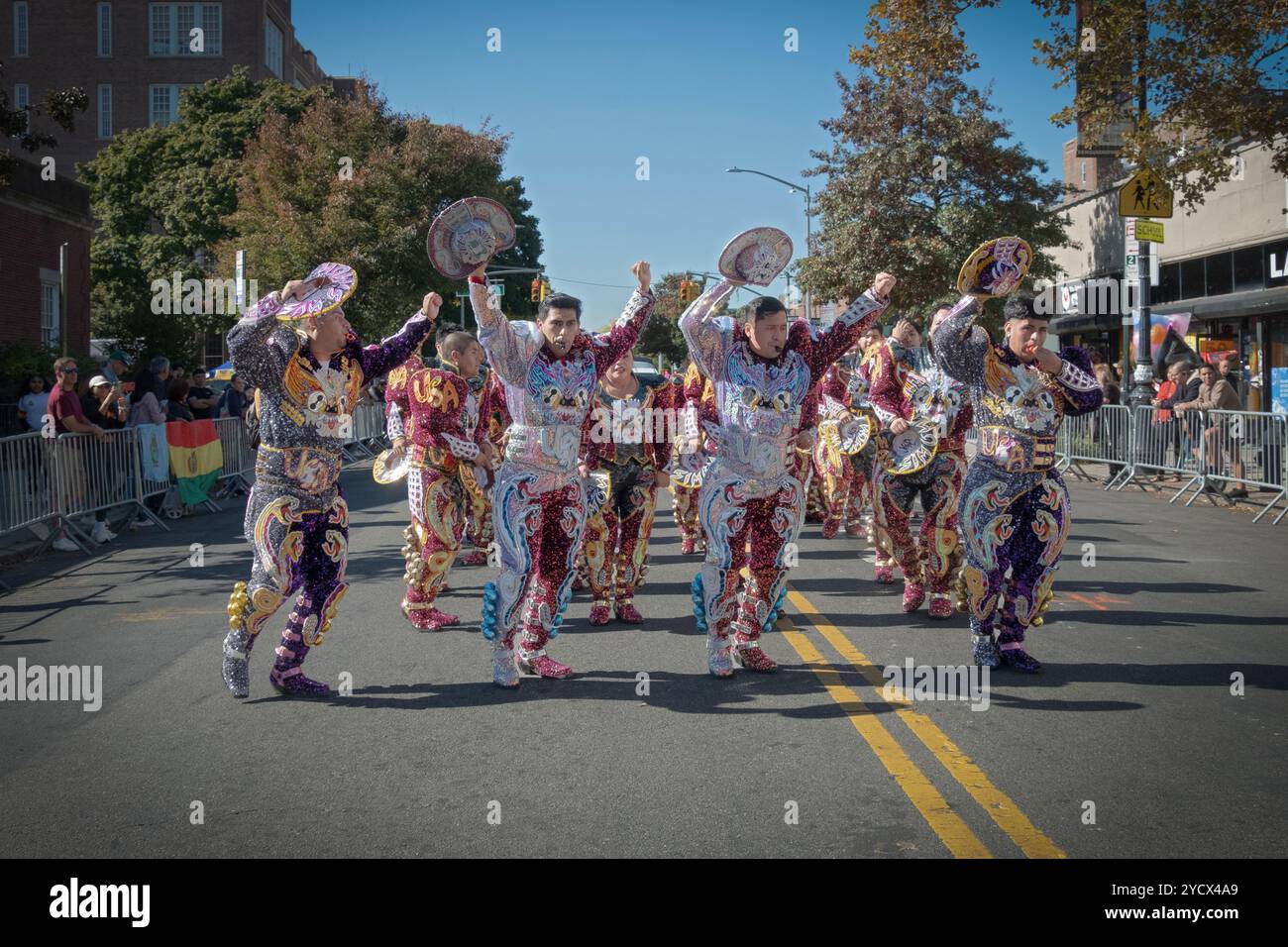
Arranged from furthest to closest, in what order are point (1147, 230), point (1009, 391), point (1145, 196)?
point (1147, 230), point (1145, 196), point (1009, 391)

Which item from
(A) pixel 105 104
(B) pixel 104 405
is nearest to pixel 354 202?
(B) pixel 104 405

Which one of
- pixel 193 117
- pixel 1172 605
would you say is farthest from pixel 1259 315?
pixel 193 117

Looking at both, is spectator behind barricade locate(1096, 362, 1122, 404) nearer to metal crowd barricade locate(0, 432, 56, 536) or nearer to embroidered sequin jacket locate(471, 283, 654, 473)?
embroidered sequin jacket locate(471, 283, 654, 473)

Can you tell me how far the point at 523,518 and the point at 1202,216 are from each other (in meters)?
22.4

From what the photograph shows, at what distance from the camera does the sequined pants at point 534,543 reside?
6.44 m

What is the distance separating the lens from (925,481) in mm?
8375

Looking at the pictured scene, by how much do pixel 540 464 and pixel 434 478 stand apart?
2168 mm

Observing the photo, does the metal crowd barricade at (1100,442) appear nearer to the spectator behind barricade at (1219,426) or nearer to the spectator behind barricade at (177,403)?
the spectator behind barricade at (1219,426)

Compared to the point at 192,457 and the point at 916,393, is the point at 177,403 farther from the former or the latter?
the point at 916,393

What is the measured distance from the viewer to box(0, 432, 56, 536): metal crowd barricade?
1127 centimetres

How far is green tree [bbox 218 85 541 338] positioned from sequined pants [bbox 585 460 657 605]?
21.1 metres

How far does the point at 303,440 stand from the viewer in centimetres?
616

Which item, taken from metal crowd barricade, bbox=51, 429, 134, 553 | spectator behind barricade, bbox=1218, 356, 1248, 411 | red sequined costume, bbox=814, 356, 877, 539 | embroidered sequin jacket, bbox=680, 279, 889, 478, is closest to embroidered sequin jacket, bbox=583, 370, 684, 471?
red sequined costume, bbox=814, 356, 877, 539

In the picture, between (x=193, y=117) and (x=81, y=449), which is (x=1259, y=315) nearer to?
(x=81, y=449)
